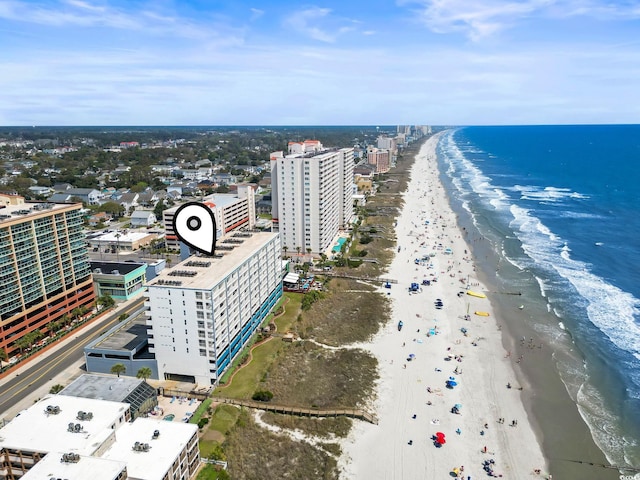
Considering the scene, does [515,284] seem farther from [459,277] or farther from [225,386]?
[225,386]

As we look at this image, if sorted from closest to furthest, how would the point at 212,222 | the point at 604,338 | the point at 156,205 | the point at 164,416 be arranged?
the point at 212,222 < the point at 164,416 < the point at 604,338 < the point at 156,205

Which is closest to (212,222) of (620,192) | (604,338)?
(604,338)

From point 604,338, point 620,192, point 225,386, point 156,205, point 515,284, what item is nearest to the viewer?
point 225,386

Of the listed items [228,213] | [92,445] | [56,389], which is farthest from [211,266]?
[228,213]

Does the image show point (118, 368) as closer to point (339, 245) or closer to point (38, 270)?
point (38, 270)

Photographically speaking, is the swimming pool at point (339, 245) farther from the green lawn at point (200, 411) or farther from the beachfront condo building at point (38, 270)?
the green lawn at point (200, 411)

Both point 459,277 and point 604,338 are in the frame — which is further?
point 459,277
